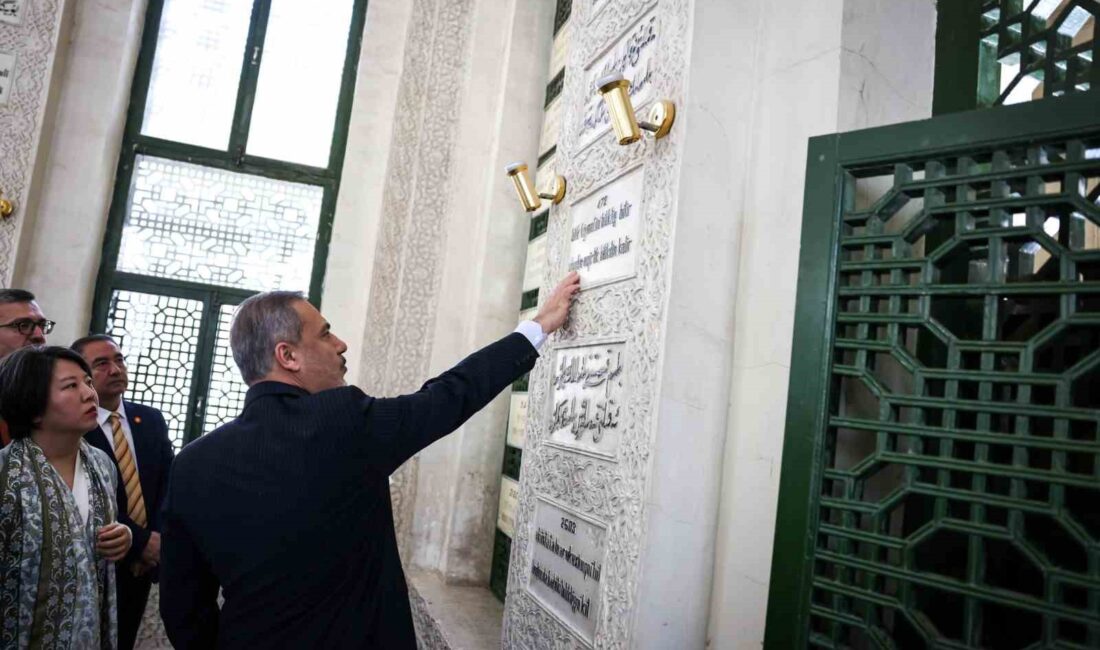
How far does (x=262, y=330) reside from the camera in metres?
1.34

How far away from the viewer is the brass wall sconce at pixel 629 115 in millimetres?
1525

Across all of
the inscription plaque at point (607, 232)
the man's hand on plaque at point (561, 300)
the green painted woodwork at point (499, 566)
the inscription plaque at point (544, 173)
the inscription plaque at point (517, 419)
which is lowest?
the green painted woodwork at point (499, 566)

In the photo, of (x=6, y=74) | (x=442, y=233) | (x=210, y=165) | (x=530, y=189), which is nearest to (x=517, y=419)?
(x=442, y=233)

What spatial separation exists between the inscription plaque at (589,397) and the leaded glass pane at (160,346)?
2386 mm

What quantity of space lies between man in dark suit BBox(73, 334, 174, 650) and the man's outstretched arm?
46.6 inches

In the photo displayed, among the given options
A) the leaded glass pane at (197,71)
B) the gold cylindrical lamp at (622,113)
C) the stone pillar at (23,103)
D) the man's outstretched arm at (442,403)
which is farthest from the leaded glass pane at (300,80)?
the man's outstretched arm at (442,403)

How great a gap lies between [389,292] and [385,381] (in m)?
0.42

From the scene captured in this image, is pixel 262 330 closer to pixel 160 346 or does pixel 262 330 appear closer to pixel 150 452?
pixel 150 452

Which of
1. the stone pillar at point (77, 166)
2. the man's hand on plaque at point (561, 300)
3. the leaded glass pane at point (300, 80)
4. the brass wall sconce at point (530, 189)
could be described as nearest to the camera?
the man's hand on plaque at point (561, 300)

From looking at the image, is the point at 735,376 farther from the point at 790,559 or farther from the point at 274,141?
the point at 274,141

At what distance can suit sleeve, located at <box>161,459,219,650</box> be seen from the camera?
1294 mm

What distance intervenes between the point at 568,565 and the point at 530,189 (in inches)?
41.7

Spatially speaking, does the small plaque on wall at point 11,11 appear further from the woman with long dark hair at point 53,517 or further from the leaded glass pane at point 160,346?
the woman with long dark hair at point 53,517

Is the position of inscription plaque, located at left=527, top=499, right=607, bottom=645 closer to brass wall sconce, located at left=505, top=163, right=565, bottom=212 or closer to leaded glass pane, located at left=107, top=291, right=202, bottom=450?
brass wall sconce, located at left=505, top=163, right=565, bottom=212
